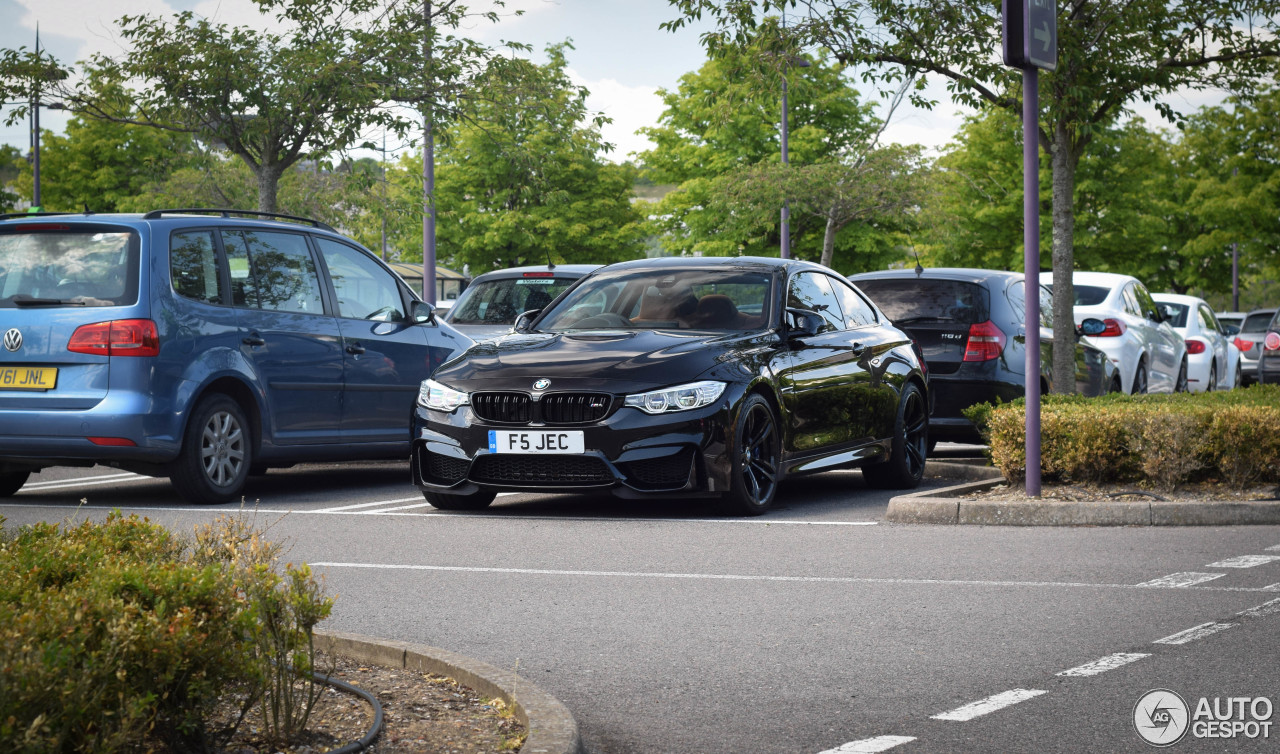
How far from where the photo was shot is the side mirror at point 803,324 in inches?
410

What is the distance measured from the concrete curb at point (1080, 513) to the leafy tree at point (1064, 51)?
15.0ft

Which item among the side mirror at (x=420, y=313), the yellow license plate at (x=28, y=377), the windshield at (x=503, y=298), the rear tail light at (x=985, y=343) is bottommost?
the yellow license plate at (x=28, y=377)

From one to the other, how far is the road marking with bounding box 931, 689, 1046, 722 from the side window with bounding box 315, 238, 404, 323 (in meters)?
7.63

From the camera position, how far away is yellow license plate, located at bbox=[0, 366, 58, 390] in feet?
32.4

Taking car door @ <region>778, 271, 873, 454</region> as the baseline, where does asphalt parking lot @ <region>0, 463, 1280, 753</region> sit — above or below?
below

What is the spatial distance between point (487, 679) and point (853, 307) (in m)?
7.29

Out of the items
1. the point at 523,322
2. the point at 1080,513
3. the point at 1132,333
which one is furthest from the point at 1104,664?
the point at 1132,333

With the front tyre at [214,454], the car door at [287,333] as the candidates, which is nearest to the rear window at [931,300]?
the car door at [287,333]

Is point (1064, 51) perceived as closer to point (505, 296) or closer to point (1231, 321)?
point (505, 296)

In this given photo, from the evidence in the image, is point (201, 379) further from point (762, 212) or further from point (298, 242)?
point (762, 212)

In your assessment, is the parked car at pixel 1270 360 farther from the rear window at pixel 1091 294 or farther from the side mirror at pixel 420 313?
the side mirror at pixel 420 313

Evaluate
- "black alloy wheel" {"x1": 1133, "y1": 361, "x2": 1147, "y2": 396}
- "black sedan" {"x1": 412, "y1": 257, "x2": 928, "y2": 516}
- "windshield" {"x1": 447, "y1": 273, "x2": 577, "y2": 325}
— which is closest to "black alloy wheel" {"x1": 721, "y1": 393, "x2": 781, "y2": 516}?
"black sedan" {"x1": 412, "y1": 257, "x2": 928, "y2": 516}

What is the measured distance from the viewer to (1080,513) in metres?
9.28

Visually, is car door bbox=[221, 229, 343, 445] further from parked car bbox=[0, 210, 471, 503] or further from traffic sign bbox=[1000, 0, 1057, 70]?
traffic sign bbox=[1000, 0, 1057, 70]
